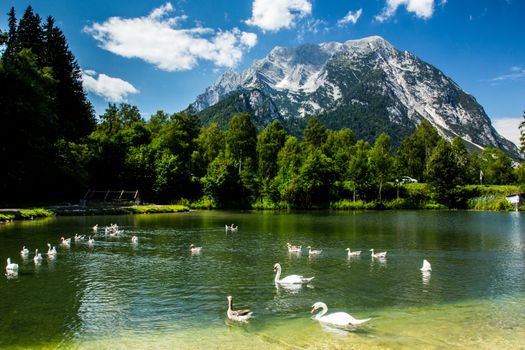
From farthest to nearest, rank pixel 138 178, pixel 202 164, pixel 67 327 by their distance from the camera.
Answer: pixel 202 164 < pixel 138 178 < pixel 67 327

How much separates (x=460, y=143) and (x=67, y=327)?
5054 inches

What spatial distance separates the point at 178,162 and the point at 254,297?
271 feet

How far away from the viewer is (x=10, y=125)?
62.5 metres

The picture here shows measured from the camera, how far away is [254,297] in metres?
18.9

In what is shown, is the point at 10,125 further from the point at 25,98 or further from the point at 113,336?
the point at 113,336

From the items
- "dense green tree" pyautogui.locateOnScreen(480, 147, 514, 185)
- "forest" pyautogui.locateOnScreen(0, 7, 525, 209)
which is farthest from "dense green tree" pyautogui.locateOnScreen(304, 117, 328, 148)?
"dense green tree" pyautogui.locateOnScreen(480, 147, 514, 185)

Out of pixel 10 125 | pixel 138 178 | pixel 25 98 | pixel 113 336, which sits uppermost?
pixel 25 98

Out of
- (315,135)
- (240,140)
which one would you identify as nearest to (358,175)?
(315,135)

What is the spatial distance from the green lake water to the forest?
43011 millimetres

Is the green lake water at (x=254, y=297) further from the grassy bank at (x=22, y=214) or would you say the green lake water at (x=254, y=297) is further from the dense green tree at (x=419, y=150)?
the dense green tree at (x=419, y=150)

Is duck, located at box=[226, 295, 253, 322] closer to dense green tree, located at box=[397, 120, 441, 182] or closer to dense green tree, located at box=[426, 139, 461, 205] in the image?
dense green tree, located at box=[426, 139, 461, 205]

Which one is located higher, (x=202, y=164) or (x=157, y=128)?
(x=157, y=128)

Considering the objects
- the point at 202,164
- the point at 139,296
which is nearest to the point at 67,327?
the point at 139,296

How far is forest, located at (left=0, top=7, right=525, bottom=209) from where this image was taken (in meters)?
71.2
